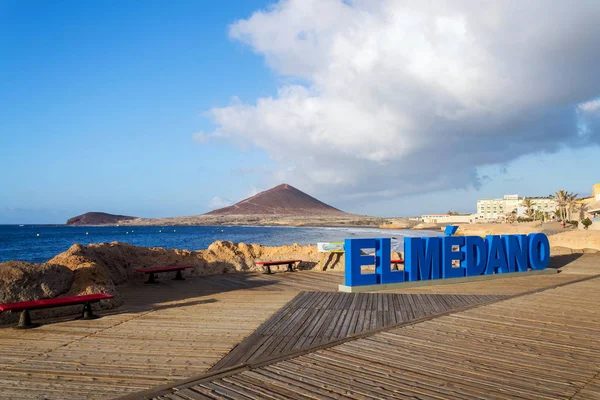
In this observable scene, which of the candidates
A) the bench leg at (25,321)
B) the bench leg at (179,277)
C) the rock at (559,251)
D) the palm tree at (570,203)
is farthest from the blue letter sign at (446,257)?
the palm tree at (570,203)

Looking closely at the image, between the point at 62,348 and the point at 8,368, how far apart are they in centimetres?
89

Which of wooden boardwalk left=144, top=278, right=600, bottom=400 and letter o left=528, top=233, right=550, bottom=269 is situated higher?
letter o left=528, top=233, right=550, bottom=269

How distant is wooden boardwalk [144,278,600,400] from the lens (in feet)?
15.4

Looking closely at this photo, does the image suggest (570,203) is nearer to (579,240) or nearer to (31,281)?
(579,240)

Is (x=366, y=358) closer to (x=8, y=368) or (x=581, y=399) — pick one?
(x=581, y=399)

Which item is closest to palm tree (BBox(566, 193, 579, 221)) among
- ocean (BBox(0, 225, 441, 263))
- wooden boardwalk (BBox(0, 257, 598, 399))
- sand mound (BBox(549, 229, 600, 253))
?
ocean (BBox(0, 225, 441, 263))

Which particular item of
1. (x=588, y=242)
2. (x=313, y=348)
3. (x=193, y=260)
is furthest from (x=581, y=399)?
(x=588, y=242)

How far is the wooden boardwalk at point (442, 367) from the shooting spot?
4699 mm

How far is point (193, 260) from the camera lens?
16.2 meters

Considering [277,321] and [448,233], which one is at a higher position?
[448,233]

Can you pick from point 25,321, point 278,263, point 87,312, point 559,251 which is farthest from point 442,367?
point 559,251

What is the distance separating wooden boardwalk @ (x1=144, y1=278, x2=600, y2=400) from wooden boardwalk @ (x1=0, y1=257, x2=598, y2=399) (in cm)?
85

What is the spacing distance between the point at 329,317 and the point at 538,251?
A: 10.9 metres

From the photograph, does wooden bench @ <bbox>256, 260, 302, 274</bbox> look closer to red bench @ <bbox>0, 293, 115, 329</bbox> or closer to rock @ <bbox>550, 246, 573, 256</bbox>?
red bench @ <bbox>0, 293, 115, 329</bbox>
